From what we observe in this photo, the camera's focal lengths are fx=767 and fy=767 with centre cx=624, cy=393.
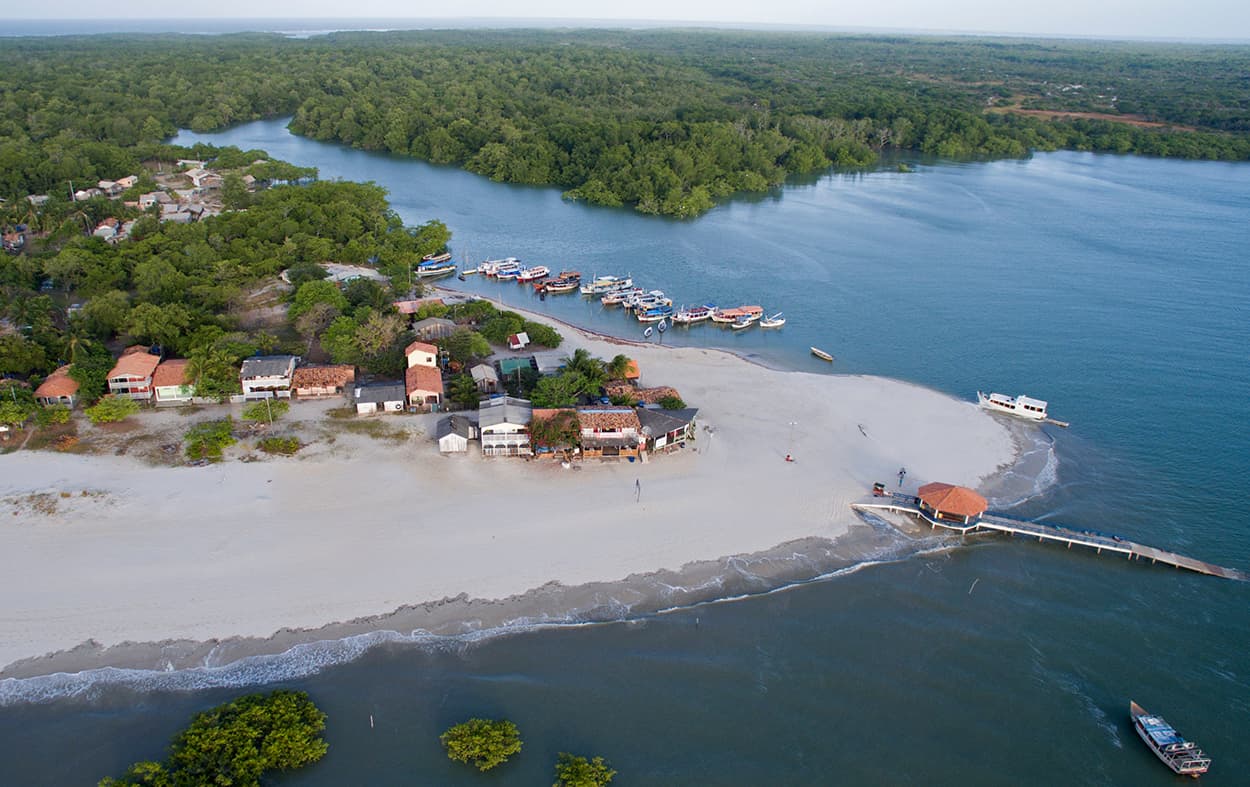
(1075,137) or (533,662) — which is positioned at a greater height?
(1075,137)

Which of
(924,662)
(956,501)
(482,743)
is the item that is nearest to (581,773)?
(482,743)

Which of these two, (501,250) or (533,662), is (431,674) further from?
(501,250)

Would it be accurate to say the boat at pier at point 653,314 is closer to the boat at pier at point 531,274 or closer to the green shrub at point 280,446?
the boat at pier at point 531,274

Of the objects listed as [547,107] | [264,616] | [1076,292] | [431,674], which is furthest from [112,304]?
[547,107]

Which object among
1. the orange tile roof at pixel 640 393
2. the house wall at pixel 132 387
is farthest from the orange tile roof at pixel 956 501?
the house wall at pixel 132 387

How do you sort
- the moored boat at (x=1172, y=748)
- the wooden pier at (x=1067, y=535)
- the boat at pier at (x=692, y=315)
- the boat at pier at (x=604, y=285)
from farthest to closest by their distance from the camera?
the boat at pier at (x=604, y=285)
the boat at pier at (x=692, y=315)
the wooden pier at (x=1067, y=535)
the moored boat at (x=1172, y=748)

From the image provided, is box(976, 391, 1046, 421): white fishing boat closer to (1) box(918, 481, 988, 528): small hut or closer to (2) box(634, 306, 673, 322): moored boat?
(1) box(918, 481, 988, 528): small hut
